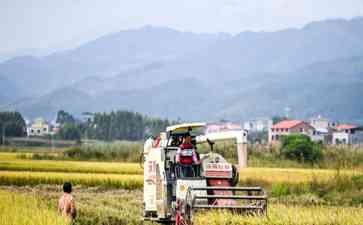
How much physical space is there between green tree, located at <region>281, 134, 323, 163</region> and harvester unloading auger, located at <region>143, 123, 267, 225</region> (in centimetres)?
2779

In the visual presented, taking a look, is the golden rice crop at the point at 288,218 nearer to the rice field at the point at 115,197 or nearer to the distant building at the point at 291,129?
the rice field at the point at 115,197

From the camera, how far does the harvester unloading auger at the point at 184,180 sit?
1741 cm

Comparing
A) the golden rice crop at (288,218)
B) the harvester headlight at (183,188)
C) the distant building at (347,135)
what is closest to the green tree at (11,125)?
the distant building at (347,135)

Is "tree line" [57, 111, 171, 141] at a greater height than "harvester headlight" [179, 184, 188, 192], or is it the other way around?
"tree line" [57, 111, 171, 141]

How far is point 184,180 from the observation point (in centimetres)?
1844

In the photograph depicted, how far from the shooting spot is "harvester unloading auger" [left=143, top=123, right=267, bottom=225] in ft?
57.1

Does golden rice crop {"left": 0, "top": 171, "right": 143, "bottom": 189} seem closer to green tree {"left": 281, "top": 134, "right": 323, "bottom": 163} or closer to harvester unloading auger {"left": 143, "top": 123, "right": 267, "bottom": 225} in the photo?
green tree {"left": 281, "top": 134, "right": 323, "bottom": 163}

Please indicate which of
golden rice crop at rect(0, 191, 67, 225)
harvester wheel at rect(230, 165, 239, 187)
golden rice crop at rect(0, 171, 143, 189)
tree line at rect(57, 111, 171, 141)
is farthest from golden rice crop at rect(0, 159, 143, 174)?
tree line at rect(57, 111, 171, 141)

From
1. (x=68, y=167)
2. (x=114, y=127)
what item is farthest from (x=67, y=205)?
(x=114, y=127)

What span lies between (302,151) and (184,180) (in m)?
33.1

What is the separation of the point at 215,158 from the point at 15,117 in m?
68.1

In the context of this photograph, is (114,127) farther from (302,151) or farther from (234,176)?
(234,176)

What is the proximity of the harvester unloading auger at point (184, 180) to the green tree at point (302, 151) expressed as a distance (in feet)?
91.2

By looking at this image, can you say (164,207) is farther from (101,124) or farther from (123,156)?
(101,124)
